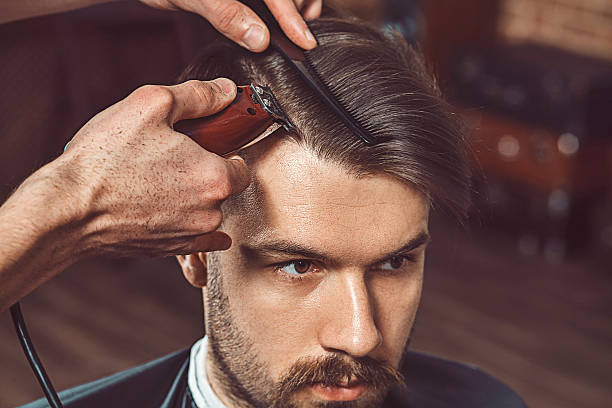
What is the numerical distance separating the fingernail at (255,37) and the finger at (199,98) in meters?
0.21

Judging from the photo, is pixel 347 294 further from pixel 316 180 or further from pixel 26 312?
pixel 26 312

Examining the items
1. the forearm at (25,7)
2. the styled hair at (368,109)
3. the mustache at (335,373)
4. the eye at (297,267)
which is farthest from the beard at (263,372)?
the forearm at (25,7)

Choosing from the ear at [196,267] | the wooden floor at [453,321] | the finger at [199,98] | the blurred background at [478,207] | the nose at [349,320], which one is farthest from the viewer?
the blurred background at [478,207]

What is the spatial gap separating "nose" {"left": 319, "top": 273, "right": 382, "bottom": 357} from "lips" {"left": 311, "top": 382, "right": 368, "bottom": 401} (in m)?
0.07

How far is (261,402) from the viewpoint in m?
1.23

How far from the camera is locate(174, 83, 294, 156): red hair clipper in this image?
907 mm

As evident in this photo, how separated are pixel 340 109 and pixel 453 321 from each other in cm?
249

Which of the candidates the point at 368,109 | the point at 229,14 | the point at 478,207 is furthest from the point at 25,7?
the point at 478,207

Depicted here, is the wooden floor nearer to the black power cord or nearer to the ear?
the ear

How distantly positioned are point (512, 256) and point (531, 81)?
3.02ft

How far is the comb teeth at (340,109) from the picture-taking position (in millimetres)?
1159

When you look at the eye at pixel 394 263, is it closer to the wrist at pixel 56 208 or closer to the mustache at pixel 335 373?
the mustache at pixel 335 373

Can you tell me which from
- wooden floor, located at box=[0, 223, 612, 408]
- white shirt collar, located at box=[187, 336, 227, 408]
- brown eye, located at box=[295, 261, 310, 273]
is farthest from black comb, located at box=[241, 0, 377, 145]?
wooden floor, located at box=[0, 223, 612, 408]

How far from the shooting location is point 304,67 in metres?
1.18
